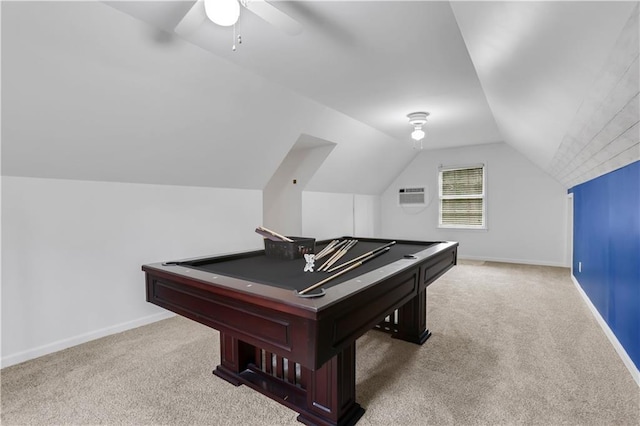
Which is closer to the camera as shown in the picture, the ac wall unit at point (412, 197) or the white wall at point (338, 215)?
the white wall at point (338, 215)

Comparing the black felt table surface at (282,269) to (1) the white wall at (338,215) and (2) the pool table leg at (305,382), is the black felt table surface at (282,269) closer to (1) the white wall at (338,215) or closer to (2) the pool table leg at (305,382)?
(2) the pool table leg at (305,382)

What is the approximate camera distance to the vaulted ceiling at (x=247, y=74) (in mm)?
1529

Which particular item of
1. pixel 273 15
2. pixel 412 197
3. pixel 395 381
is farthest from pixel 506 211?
pixel 273 15

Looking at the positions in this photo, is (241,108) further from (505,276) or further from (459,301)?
(505,276)

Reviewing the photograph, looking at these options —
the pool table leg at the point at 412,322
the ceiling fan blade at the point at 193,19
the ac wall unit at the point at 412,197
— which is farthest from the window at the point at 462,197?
the ceiling fan blade at the point at 193,19

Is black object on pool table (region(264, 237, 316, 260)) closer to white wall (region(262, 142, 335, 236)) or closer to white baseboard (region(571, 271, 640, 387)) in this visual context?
white baseboard (region(571, 271, 640, 387))

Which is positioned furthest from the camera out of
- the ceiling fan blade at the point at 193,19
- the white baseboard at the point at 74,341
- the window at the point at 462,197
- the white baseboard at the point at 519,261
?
the window at the point at 462,197

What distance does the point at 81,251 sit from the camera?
251cm

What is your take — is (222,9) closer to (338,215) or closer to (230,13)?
(230,13)

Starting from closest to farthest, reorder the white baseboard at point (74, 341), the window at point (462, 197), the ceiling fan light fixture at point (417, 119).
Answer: the white baseboard at point (74, 341)
the ceiling fan light fixture at point (417, 119)
the window at point (462, 197)

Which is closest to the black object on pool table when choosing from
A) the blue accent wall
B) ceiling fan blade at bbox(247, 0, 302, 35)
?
ceiling fan blade at bbox(247, 0, 302, 35)

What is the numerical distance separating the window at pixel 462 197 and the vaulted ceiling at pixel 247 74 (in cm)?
259

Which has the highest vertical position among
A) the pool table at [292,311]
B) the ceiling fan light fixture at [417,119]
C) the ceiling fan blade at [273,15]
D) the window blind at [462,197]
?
the ceiling fan light fixture at [417,119]

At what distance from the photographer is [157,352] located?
2316 millimetres
